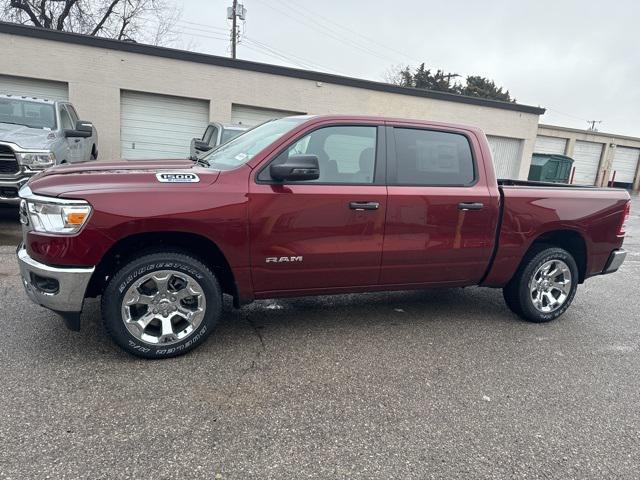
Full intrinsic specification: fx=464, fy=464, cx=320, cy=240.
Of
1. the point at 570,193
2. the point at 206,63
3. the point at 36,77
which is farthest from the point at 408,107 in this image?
the point at 570,193

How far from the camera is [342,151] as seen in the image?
385 cm

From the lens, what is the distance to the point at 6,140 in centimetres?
669

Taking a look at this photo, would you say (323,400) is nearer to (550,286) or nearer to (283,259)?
(283,259)

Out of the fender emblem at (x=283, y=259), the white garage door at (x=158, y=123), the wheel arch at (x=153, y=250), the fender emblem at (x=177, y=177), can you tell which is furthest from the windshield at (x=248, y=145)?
the white garage door at (x=158, y=123)

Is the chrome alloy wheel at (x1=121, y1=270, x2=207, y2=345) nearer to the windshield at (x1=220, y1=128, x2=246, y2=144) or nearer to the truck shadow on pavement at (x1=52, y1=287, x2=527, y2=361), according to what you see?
the truck shadow on pavement at (x1=52, y1=287, x2=527, y2=361)

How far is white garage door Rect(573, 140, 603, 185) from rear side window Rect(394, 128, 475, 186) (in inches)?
1078

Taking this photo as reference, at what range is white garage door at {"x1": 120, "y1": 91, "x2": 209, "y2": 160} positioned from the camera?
13.6m

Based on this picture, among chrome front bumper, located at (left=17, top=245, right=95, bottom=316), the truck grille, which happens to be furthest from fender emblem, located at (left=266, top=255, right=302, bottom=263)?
the truck grille

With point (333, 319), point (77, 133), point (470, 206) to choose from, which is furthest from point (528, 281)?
point (77, 133)

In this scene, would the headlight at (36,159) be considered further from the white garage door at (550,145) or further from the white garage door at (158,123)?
the white garage door at (550,145)

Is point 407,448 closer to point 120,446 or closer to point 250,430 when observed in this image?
point 250,430

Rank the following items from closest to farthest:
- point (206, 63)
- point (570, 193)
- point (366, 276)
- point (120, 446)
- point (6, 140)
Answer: point (120, 446), point (366, 276), point (570, 193), point (6, 140), point (206, 63)

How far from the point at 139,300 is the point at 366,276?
1.80 metres

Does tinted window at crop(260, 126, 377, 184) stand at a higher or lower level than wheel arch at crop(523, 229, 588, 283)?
higher
